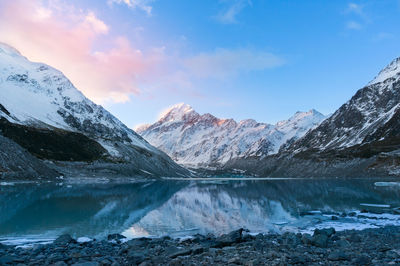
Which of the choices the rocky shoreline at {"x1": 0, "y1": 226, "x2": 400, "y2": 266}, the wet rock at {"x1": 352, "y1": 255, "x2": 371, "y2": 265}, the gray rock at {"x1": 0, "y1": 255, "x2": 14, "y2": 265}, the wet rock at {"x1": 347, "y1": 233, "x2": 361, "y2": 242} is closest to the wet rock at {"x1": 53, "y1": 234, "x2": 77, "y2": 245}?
the rocky shoreline at {"x1": 0, "y1": 226, "x2": 400, "y2": 266}

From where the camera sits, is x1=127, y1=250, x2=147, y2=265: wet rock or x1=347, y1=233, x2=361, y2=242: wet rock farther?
x1=347, y1=233, x2=361, y2=242: wet rock

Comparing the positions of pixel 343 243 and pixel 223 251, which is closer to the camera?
pixel 223 251

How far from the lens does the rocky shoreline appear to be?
19016 mm

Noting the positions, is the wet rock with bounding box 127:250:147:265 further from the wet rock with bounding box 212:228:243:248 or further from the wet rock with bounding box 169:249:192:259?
the wet rock with bounding box 212:228:243:248

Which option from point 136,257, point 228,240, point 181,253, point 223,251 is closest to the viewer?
point 136,257

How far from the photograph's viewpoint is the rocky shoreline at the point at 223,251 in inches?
749

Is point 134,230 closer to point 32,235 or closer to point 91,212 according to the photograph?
point 32,235

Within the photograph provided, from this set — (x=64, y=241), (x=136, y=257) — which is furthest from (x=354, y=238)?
(x=64, y=241)

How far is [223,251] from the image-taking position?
72.8 ft

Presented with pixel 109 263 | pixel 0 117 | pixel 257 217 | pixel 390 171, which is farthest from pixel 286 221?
pixel 0 117

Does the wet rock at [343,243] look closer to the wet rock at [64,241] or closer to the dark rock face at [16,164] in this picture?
the wet rock at [64,241]

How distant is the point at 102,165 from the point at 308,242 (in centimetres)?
18166

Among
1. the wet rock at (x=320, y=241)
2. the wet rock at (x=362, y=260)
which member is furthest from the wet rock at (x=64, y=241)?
the wet rock at (x=362, y=260)

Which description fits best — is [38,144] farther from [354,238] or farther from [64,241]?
[354,238]
